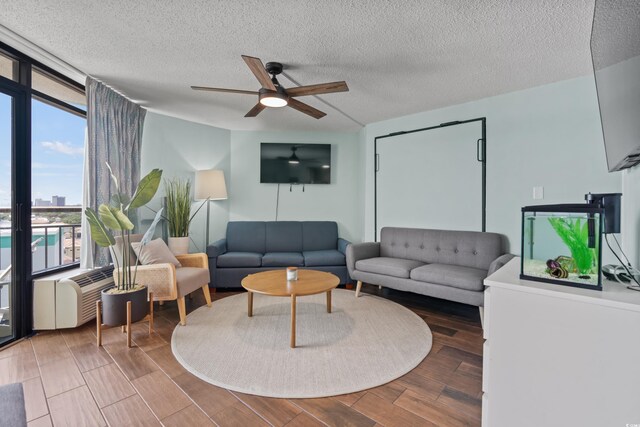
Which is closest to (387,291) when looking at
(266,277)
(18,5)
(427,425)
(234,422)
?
(266,277)

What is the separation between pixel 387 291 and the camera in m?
3.70

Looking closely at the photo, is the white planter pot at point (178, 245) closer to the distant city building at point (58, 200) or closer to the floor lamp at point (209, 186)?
the floor lamp at point (209, 186)

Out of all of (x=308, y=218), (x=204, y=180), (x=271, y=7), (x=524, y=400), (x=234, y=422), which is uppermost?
(x=271, y=7)

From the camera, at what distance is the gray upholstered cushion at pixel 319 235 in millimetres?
4406

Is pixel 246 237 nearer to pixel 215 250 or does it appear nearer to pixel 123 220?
pixel 215 250

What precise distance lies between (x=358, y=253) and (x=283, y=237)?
1351 millimetres

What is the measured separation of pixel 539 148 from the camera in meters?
2.90

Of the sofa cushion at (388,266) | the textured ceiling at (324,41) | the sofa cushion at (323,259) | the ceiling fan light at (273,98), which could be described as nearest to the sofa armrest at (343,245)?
the sofa cushion at (323,259)

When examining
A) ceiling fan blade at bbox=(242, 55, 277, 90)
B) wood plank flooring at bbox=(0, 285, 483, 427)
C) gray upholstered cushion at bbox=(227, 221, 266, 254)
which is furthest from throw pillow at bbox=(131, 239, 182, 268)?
ceiling fan blade at bbox=(242, 55, 277, 90)

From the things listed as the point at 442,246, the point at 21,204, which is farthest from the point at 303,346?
the point at 21,204

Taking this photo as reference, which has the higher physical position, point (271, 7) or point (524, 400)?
point (271, 7)

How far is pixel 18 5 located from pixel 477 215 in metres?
4.25

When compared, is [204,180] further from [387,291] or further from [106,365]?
[387,291]

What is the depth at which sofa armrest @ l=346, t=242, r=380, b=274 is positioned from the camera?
11.5 ft
